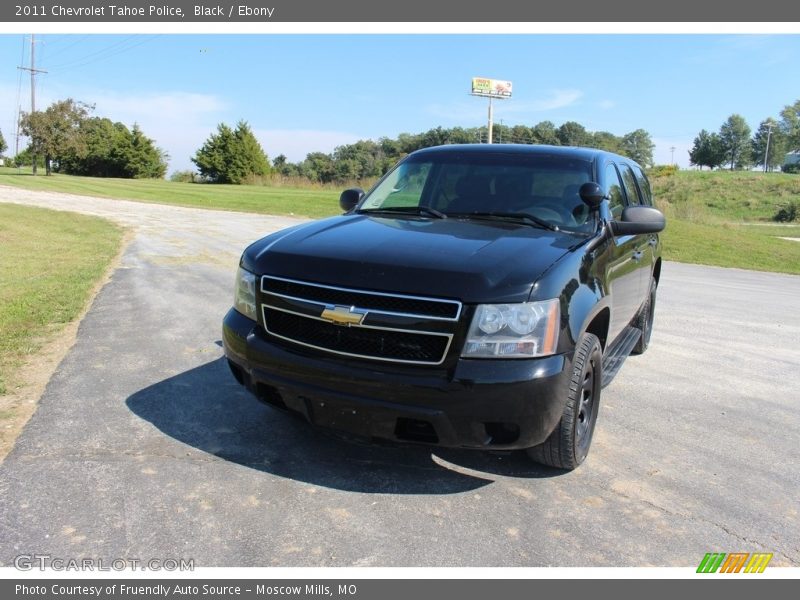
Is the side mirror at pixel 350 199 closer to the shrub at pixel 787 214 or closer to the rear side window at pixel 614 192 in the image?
the rear side window at pixel 614 192

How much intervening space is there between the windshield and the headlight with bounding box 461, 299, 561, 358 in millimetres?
1130

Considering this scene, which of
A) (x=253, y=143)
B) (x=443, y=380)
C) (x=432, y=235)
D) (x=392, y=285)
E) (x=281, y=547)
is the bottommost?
(x=281, y=547)

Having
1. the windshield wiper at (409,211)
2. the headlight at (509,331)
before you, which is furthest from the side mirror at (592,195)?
the headlight at (509,331)

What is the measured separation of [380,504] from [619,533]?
1160 mm

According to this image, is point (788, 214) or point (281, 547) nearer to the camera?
point (281, 547)

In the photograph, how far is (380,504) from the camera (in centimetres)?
307

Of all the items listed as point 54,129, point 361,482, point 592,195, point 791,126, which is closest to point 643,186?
point 592,195

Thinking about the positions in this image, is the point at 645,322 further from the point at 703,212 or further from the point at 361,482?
the point at 703,212

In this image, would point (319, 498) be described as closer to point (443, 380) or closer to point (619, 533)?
point (443, 380)

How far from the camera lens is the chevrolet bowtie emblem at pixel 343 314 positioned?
2965mm

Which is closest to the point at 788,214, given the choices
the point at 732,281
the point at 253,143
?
the point at 732,281

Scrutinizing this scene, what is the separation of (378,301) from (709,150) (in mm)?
134578

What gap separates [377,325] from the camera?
2938 millimetres

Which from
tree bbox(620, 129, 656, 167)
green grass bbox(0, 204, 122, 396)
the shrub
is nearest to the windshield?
green grass bbox(0, 204, 122, 396)
